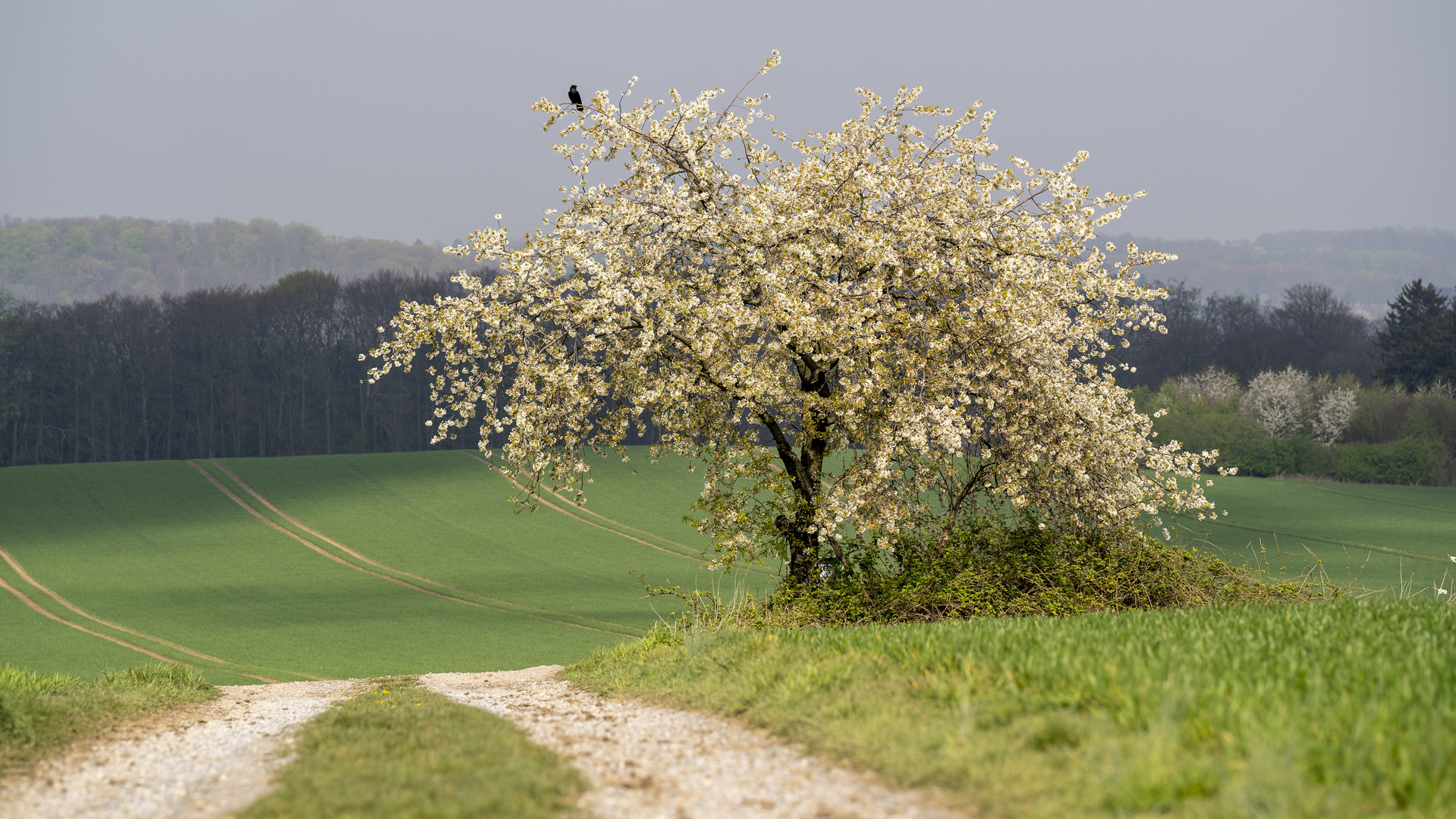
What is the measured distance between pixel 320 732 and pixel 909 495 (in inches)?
342

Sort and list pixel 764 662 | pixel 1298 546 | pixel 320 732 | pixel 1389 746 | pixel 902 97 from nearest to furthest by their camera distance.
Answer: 1. pixel 1389 746
2. pixel 320 732
3. pixel 764 662
4. pixel 902 97
5. pixel 1298 546

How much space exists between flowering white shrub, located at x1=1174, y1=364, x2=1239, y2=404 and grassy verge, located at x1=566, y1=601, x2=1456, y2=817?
74168mm

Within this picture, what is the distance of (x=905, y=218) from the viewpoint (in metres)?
13.8

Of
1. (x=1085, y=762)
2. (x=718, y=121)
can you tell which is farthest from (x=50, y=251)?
(x=1085, y=762)

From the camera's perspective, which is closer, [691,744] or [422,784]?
[422,784]

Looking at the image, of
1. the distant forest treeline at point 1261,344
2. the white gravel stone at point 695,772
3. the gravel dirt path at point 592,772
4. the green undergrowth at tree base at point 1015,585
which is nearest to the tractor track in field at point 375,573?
the green undergrowth at tree base at point 1015,585

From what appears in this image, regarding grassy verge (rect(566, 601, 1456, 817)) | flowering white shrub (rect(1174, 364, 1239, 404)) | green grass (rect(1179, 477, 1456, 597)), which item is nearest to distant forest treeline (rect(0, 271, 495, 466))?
green grass (rect(1179, 477, 1456, 597))

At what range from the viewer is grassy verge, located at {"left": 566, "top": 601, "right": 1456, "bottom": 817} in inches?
180

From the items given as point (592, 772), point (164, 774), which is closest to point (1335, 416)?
point (592, 772)

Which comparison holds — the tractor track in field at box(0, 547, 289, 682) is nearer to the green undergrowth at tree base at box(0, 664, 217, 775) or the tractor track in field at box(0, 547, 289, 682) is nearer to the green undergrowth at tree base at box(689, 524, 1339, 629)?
the green undergrowth at tree base at box(0, 664, 217, 775)

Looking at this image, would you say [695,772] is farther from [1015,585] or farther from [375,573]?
[375,573]

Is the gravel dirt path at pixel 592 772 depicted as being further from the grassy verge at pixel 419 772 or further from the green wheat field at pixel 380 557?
the green wheat field at pixel 380 557

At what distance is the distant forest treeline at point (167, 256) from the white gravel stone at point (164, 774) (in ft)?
389

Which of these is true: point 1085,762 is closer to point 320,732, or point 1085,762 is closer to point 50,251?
point 320,732
